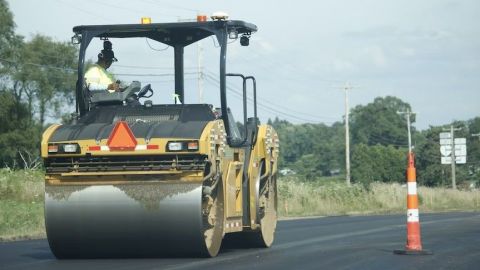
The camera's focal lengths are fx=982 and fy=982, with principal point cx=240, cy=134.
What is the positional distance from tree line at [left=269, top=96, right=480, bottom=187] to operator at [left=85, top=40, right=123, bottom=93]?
7888 cm

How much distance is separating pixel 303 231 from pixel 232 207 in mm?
5586

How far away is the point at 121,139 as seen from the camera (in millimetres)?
10344

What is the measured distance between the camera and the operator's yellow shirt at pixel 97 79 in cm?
1180

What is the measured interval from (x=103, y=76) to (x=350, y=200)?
88.7 feet

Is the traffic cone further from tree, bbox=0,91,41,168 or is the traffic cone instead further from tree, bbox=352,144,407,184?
tree, bbox=352,144,407,184

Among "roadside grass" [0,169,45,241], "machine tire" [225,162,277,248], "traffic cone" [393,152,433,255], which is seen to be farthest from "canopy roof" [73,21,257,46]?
"roadside grass" [0,169,45,241]

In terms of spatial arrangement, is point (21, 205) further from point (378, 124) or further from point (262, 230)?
point (378, 124)

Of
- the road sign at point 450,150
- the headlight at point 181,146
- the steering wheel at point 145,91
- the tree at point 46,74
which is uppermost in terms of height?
the tree at point 46,74

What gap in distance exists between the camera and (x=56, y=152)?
10.4m

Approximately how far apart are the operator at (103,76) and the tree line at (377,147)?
78878 mm

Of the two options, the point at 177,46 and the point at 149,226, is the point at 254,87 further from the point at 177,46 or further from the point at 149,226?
the point at 149,226

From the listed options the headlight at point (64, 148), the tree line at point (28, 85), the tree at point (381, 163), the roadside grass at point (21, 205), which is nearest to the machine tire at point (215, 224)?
the headlight at point (64, 148)

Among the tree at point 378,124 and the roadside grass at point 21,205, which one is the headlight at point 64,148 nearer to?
the roadside grass at point 21,205

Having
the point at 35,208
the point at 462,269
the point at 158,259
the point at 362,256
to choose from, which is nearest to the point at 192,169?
the point at 158,259
